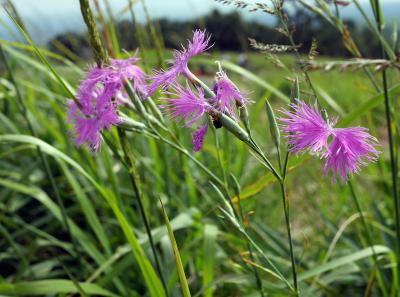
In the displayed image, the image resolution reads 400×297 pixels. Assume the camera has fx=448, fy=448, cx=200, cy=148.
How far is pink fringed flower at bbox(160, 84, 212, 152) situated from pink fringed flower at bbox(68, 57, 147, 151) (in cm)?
9

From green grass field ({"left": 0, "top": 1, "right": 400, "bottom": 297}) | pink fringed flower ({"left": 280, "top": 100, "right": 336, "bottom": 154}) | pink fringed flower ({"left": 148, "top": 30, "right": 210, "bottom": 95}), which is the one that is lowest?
green grass field ({"left": 0, "top": 1, "right": 400, "bottom": 297})

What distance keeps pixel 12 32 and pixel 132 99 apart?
784 mm

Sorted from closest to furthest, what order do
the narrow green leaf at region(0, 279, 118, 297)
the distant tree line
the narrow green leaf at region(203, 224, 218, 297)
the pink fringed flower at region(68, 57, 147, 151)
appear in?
the pink fringed flower at region(68, 57, 147, 151) < the narrow green leaf at region(0, 279, 118, 297) < the narrow green leaf at region(203, 224, 218, 297) < the distant tree line

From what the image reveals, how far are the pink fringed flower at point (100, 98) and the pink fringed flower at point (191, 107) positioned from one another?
3.5 inches

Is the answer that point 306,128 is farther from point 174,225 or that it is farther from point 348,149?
point 174,225

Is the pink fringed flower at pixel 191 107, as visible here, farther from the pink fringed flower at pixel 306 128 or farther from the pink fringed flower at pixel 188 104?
the pink fringed flower at pixel 306 128

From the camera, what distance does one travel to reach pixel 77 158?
4.76 feet

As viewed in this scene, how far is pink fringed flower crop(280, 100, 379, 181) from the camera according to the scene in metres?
0.53

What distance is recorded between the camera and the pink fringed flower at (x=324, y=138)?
1.73ft

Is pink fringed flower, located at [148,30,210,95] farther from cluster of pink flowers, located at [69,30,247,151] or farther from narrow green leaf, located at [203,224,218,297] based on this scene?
narrow green leaf, located at [203,224,218,297]

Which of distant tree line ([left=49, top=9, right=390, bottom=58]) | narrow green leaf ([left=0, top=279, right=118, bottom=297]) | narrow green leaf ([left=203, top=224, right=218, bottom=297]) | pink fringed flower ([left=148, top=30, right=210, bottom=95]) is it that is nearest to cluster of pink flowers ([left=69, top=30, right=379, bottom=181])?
pink fringed flower ([left=148, top=30, right=210, bottom=95])

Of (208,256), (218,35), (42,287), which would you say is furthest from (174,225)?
(218,35)

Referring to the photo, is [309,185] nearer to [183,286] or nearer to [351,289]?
[351,289]

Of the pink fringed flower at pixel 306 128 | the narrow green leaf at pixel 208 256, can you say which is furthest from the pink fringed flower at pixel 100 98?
the narrow green leaf at pixel 208 256
